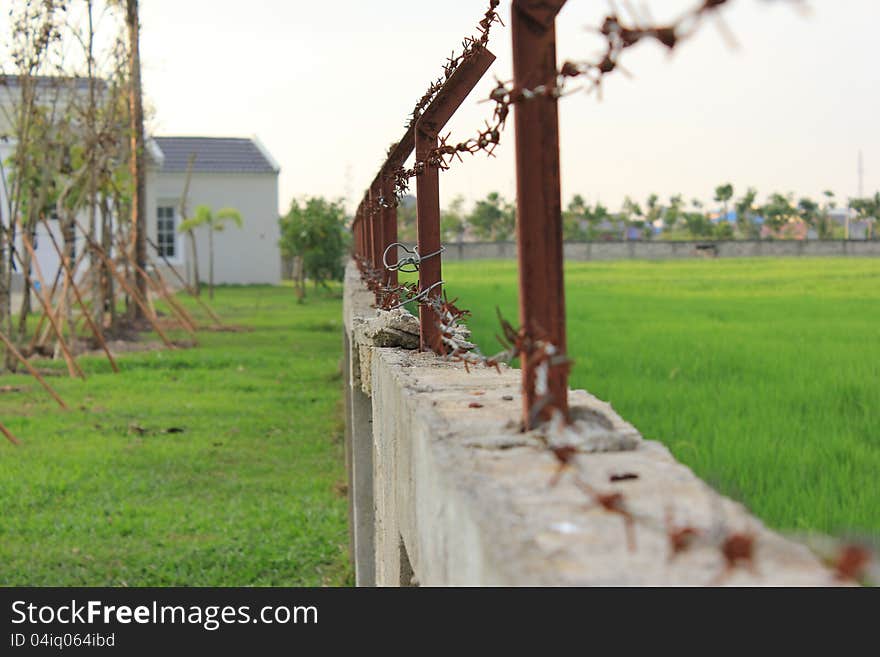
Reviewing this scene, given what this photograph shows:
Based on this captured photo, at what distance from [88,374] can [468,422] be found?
37.8ft

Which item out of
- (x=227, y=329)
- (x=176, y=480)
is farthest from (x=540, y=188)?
→ (x=227, y=329)

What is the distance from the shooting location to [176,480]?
7590mm

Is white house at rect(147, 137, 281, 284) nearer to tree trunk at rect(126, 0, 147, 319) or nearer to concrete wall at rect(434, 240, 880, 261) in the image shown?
concrete wall at rect(434, 240, 880, 261)

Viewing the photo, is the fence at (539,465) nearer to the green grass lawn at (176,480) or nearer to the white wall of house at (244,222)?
the green grass lawn at (176,480)

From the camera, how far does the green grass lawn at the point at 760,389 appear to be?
355 cm

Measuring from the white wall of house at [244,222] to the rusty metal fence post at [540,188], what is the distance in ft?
109

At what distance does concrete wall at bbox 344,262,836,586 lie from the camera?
1090mm

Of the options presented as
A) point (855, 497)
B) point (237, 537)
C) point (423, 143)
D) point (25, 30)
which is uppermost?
point (25, 30)

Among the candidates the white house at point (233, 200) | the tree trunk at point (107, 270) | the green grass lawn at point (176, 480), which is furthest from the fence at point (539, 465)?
the white house at point (233, 200)

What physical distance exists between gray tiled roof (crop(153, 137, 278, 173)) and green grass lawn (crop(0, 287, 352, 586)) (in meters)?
22.2

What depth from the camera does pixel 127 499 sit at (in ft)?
23.2
